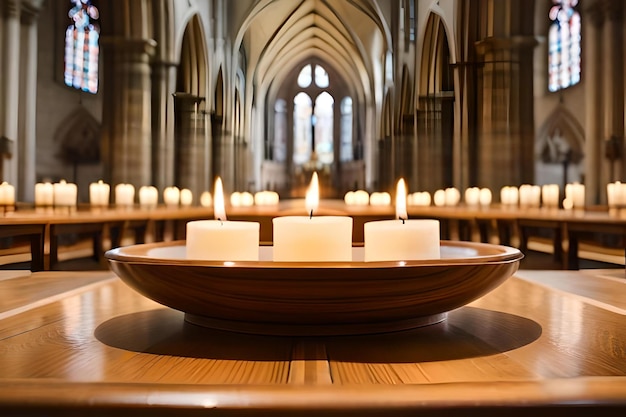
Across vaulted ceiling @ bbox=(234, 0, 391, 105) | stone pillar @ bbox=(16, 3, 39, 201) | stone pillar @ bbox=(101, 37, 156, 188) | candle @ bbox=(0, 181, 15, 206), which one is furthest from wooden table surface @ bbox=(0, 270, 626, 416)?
vaulted ceiling @ bbox=(234, 0, 391, 105)

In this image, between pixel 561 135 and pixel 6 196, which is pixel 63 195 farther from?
pixel 561 135

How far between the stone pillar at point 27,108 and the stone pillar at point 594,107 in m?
10.5

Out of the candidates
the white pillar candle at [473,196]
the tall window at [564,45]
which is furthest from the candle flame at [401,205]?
the tall window at [564,45]

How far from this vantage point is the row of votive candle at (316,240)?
71 centimetres

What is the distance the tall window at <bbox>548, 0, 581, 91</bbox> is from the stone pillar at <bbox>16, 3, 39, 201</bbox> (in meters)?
13.1

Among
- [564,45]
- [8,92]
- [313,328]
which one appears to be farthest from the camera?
[564,45]

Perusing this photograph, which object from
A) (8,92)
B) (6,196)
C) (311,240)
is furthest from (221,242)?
(8,92)

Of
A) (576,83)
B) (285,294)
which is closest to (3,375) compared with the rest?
(285,294)

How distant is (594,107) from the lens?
10008mm

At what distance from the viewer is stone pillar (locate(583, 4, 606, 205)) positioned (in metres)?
9.79

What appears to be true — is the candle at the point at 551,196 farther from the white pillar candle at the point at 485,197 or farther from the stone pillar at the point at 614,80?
the stone pillar at the point at 614,80

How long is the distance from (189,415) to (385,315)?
0.93 feet

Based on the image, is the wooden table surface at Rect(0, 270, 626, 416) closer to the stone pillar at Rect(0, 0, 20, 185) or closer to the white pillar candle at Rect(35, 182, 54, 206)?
the white pillar candle at Rect(35, 182, 54, 206)

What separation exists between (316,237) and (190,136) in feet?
43.0
